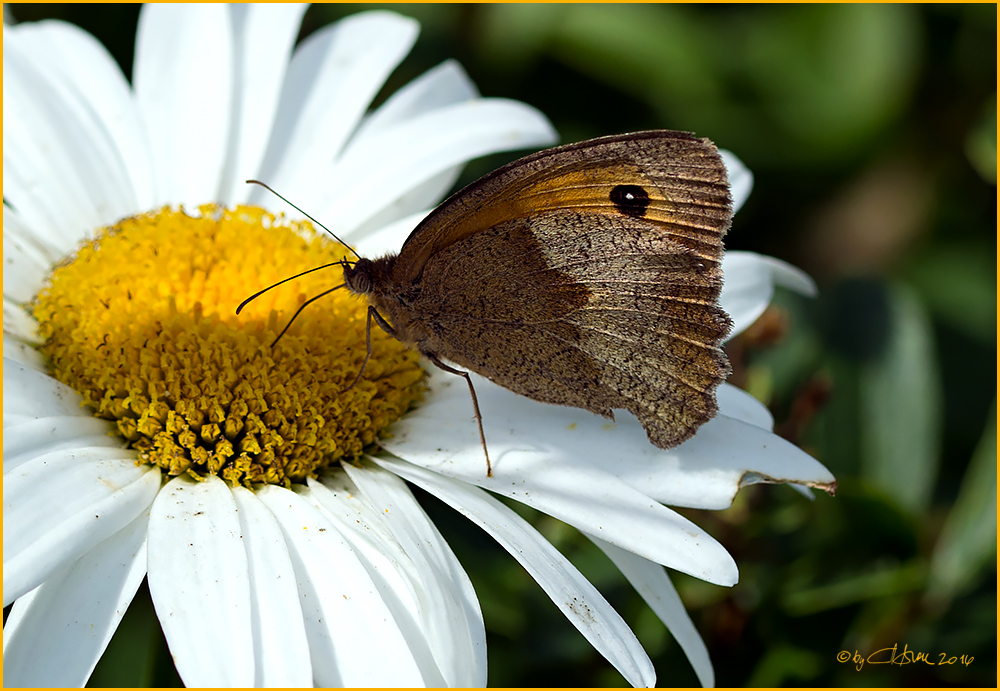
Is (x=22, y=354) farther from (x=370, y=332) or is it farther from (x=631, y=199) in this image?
(x=631, y=199)

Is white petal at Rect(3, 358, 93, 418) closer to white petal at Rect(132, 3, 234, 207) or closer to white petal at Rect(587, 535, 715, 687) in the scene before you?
white petal at Rect(132, 3, 234, 207)

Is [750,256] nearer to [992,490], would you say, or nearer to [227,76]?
[992,490]

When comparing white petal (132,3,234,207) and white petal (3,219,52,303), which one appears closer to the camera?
white petal (3,219,52,303)

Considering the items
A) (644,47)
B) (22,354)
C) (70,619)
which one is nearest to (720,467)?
(70,619)

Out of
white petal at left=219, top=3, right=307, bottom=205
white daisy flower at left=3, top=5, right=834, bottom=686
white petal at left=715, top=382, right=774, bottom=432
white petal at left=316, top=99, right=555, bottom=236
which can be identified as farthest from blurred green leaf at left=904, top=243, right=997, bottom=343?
white petal at left=219, top=3, right=307, bottom=205

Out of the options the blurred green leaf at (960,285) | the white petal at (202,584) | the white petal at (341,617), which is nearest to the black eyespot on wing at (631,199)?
the white petal at (341,617)

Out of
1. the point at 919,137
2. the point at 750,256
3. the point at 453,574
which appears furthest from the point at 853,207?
the point at 453,574
